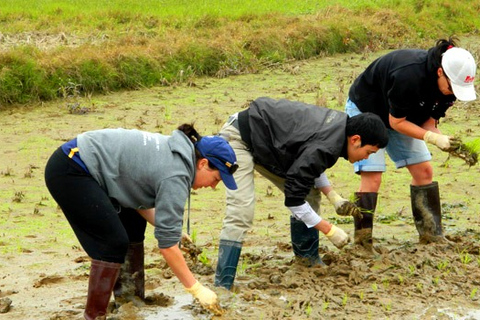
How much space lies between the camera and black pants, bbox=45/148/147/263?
445 centimetres

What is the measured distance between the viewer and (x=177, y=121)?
10828 millimetres

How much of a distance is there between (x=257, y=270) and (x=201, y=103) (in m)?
5.89

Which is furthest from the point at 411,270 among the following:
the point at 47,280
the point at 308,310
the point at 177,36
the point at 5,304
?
the point at 177,36

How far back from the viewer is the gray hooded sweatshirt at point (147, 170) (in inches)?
169

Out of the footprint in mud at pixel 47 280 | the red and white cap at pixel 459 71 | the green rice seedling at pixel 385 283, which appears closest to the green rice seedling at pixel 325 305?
the green rice seedling at pixel 385 283

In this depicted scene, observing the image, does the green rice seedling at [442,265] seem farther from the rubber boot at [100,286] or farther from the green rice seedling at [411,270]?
the rubber boot at [100,286]

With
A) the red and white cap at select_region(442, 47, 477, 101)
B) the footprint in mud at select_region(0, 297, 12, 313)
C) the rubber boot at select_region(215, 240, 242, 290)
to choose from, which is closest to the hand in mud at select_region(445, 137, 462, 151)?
the red and white cap at select_region(442, 47, 477, 101)

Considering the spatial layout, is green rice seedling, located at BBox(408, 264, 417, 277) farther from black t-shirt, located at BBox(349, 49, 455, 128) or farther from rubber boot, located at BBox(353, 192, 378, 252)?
black t-shirt, located at BBox(349, 49, 455, 128)

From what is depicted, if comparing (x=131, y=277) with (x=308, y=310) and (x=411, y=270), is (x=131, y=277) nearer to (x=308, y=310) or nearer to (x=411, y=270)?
(x=308, y=310)

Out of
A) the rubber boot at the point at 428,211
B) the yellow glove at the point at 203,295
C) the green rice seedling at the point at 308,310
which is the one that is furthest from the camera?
the rubber boot at the point at 428,211

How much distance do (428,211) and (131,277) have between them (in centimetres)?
254

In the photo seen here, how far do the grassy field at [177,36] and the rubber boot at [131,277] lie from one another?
6444 mm

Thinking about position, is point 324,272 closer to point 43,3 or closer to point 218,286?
point 218,286

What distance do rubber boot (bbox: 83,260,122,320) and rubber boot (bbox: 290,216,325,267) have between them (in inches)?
66.6
